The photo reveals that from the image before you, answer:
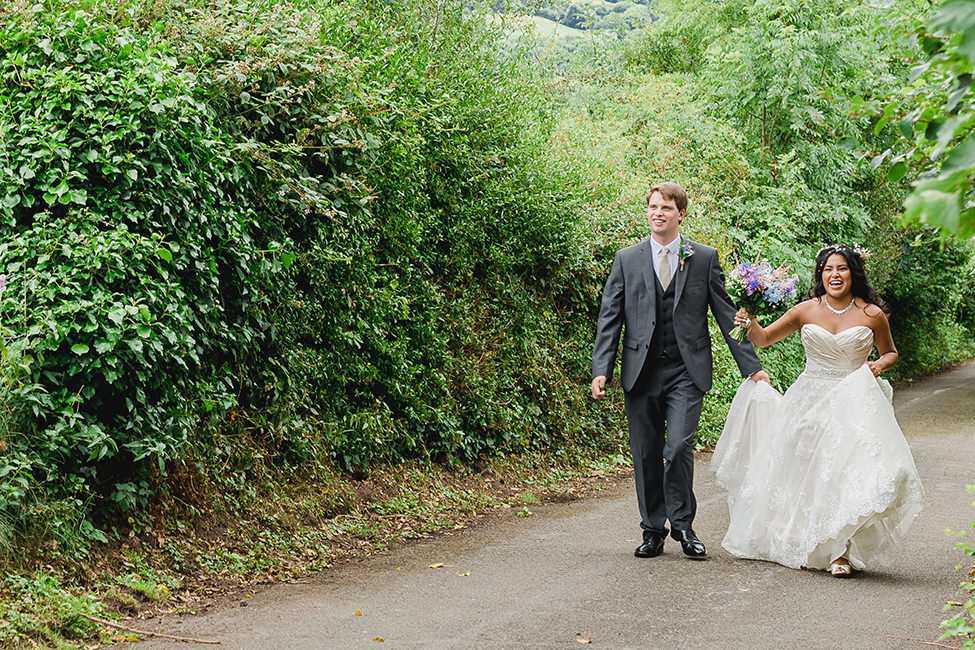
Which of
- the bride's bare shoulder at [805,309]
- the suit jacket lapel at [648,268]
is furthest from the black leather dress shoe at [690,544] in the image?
the bride's bare shoulder at [805,309]

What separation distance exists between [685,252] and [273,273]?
9.99 ft

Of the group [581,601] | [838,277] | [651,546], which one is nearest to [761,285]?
[838,277]

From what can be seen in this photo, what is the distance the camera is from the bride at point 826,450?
267 inches

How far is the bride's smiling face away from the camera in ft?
25.1

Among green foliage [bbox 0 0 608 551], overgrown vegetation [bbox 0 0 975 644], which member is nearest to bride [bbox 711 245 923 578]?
overgrown vegetation [bbox 0 0 975 644]

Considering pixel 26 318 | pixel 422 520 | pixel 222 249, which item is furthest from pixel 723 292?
pixel 26 318

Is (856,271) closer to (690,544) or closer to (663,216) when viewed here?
(663,216)

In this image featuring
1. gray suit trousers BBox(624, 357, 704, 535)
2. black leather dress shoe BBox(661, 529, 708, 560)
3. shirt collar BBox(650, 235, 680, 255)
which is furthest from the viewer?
shirt collar BBox(650, 235, 680, 255)

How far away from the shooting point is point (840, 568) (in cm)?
682

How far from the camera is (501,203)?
Result: 11.1 metres

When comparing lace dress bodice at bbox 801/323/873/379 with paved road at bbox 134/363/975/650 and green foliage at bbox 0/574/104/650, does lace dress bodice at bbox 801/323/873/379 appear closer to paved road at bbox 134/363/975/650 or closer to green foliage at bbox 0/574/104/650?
paved road at bbox 134/363/975/650

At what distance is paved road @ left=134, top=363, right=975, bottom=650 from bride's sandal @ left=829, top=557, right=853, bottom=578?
82 millimetres

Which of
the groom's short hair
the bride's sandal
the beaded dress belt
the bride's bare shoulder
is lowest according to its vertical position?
the bride's sandal

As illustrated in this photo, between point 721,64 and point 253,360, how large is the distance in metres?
17.0
